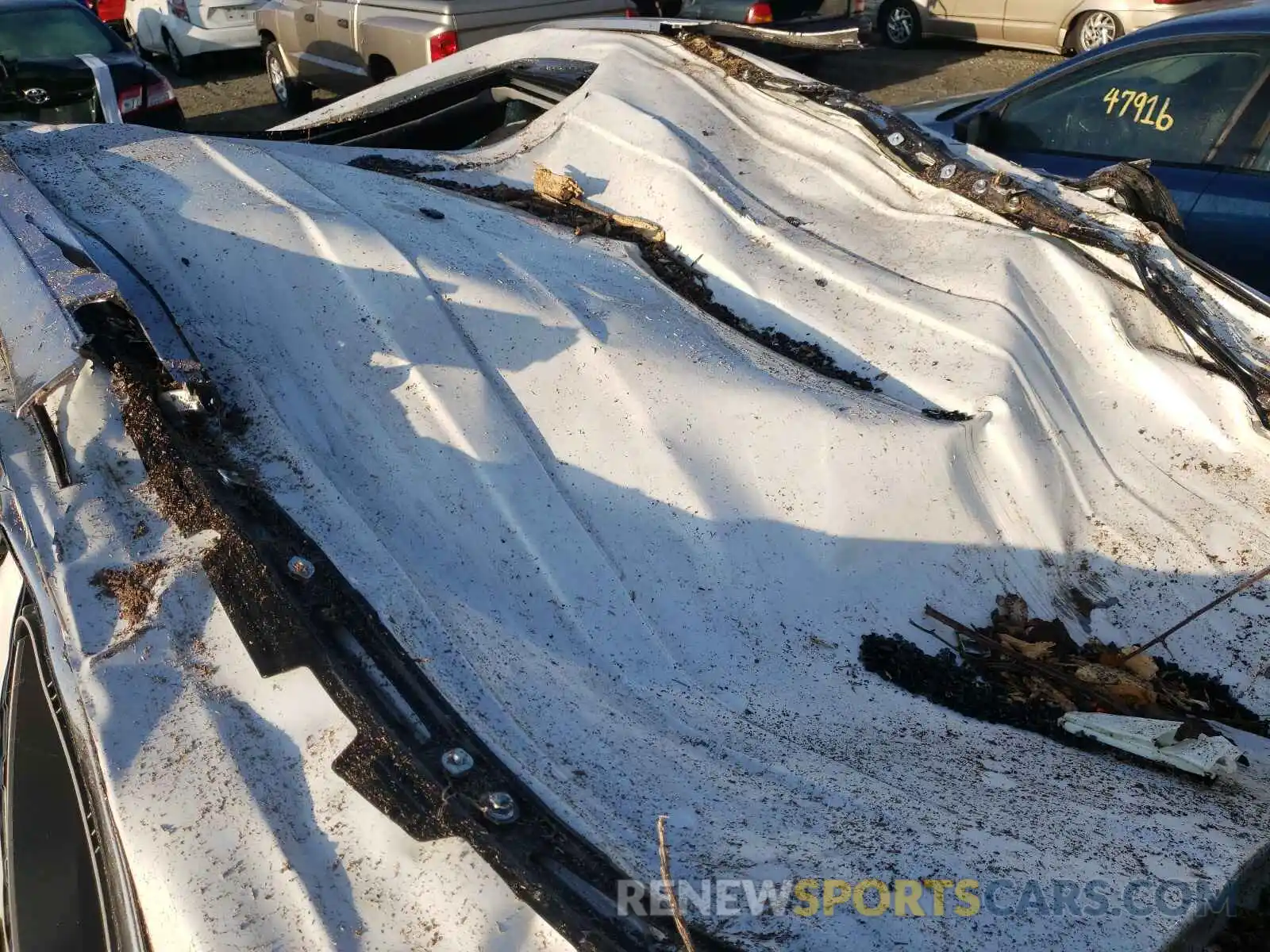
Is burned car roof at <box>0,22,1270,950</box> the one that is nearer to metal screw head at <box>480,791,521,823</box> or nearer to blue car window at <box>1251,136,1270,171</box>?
metal screw head at <box>480,791,521,823</box>

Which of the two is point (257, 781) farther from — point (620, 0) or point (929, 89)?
point (929, 89)

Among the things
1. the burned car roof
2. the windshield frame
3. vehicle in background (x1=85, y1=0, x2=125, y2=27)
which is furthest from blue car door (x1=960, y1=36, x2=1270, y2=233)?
vehicle in background (x1=85, y1=0, x2=125, y2=27)

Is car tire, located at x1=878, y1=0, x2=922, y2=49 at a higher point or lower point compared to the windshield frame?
higher

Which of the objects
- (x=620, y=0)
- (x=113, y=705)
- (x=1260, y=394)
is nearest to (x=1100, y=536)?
(x=1260, y=394)

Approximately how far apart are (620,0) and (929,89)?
131 inches

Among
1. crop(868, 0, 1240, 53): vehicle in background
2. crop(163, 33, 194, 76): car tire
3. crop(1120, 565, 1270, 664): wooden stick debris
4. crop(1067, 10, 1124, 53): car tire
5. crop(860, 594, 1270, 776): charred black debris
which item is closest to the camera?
crop(860, 594, 1270, 776): charred black debris

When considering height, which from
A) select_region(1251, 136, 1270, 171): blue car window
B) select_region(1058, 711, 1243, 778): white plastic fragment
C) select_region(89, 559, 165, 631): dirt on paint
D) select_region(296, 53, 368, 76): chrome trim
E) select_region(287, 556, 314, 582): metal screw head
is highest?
select_region(1251, 136, 1270, 171): blue car window

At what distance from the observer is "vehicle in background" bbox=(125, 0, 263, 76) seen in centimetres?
1060

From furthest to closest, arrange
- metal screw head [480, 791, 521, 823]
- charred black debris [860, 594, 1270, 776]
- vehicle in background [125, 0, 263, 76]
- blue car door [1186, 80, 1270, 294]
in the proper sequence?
vehicle in background [125, 0, 263, 76] < blue car door [1186, 80, 1270, 294] < charred black debris [860, 594, 1270, 776] < metal screw head [480, 791, 521, 823]

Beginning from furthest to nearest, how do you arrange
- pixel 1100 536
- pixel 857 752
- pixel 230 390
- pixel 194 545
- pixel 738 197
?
pixel 738 197
pixel 1100 536
pixel 230 390
pixel 857 752
pixel 194 545

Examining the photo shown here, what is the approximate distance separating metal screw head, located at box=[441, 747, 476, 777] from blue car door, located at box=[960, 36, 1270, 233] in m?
3.37

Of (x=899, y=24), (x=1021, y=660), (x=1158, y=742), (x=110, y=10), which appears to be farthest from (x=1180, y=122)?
(x=110, y=10)

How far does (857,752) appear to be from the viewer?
6.35ft

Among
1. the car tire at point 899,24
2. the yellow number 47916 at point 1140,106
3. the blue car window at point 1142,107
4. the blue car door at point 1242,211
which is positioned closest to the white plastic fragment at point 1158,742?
the blue car door at point 1242,211
